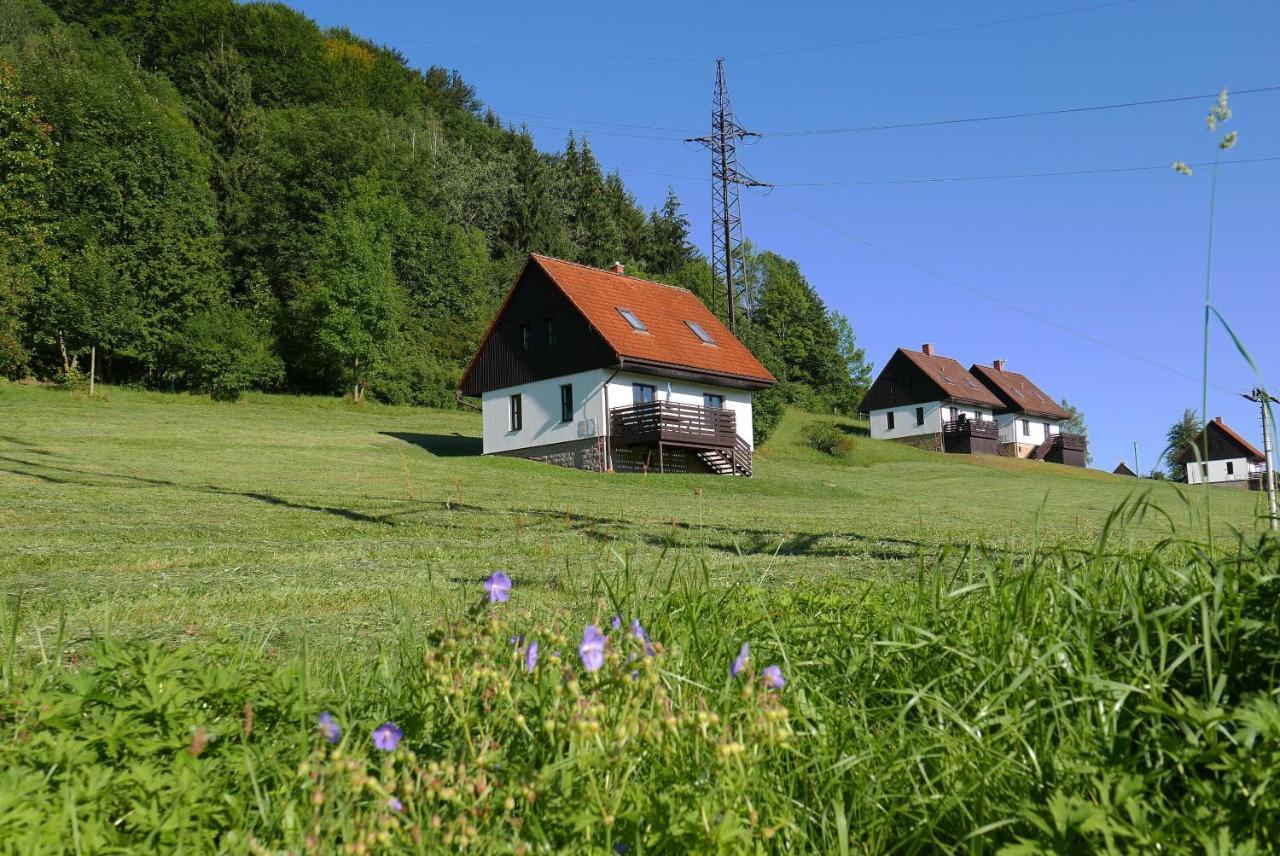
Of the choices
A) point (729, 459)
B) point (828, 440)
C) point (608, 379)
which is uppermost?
point (608, 379)

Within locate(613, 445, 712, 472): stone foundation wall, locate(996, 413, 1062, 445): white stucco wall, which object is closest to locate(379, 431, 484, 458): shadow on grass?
locate(613, 445, 712, 472): stone foundation wall

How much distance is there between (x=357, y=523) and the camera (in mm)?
13078

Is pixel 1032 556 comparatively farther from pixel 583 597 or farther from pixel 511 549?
pixel 511 549

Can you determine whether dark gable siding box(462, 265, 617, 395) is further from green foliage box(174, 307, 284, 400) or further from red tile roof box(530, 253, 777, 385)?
green foliage box(174, 307, 284, 400)

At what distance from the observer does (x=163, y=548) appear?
10.6 meters

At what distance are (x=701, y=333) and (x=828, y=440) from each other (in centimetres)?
1247

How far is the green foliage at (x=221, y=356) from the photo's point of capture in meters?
44.1

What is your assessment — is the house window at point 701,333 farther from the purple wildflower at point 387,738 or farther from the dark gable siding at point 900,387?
the purple wildflower at point 387,738

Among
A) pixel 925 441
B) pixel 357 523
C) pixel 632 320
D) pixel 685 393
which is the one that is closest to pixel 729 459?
pixel 685 393

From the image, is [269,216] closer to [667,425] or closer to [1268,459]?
[667,425]

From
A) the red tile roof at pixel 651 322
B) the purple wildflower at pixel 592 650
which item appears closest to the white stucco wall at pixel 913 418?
the red tile roof at pixel 651 322

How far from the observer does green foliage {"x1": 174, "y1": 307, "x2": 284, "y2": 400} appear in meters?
44.1

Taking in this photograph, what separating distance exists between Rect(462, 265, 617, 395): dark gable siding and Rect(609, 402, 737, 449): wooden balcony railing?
172cm

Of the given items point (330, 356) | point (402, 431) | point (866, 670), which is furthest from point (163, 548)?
point (330, 356)
